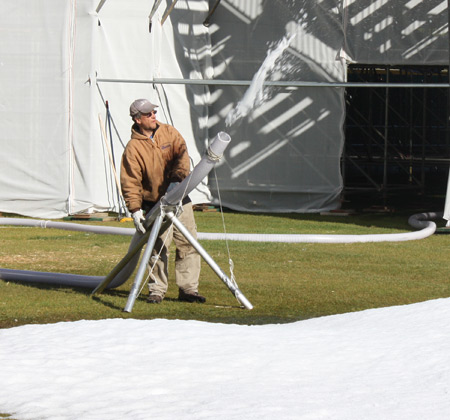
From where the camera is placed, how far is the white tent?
47.9ft

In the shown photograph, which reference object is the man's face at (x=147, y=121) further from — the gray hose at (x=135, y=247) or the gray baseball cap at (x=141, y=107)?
the gray hose at (x=135, y=247)

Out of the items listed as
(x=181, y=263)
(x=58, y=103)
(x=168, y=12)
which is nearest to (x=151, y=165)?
(x=181, y=263)

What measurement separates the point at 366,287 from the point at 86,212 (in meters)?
7.63

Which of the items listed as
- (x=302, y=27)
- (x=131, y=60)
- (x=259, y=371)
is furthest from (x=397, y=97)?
(x=259, y=371)

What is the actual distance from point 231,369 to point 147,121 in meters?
2.77

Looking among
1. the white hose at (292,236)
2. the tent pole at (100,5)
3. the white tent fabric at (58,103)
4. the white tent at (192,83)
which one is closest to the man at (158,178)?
the white hose at (292,236)

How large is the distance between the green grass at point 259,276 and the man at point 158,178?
7.8 inches

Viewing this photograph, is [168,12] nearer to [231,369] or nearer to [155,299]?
[155,299]

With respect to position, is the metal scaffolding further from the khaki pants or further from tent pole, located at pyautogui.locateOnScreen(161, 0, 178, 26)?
the khaki pants

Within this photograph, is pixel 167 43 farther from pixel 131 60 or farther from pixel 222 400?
pixel 222 400

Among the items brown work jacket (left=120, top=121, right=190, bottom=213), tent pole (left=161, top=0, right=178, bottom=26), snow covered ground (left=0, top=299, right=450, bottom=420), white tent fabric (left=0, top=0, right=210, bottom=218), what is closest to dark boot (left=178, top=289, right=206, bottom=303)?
brown work jacket (left=120, top=121, right=190, bottom=213)

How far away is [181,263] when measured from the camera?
7316 millimetres

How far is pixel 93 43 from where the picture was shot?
14500 mm

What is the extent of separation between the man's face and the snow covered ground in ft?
5.85
